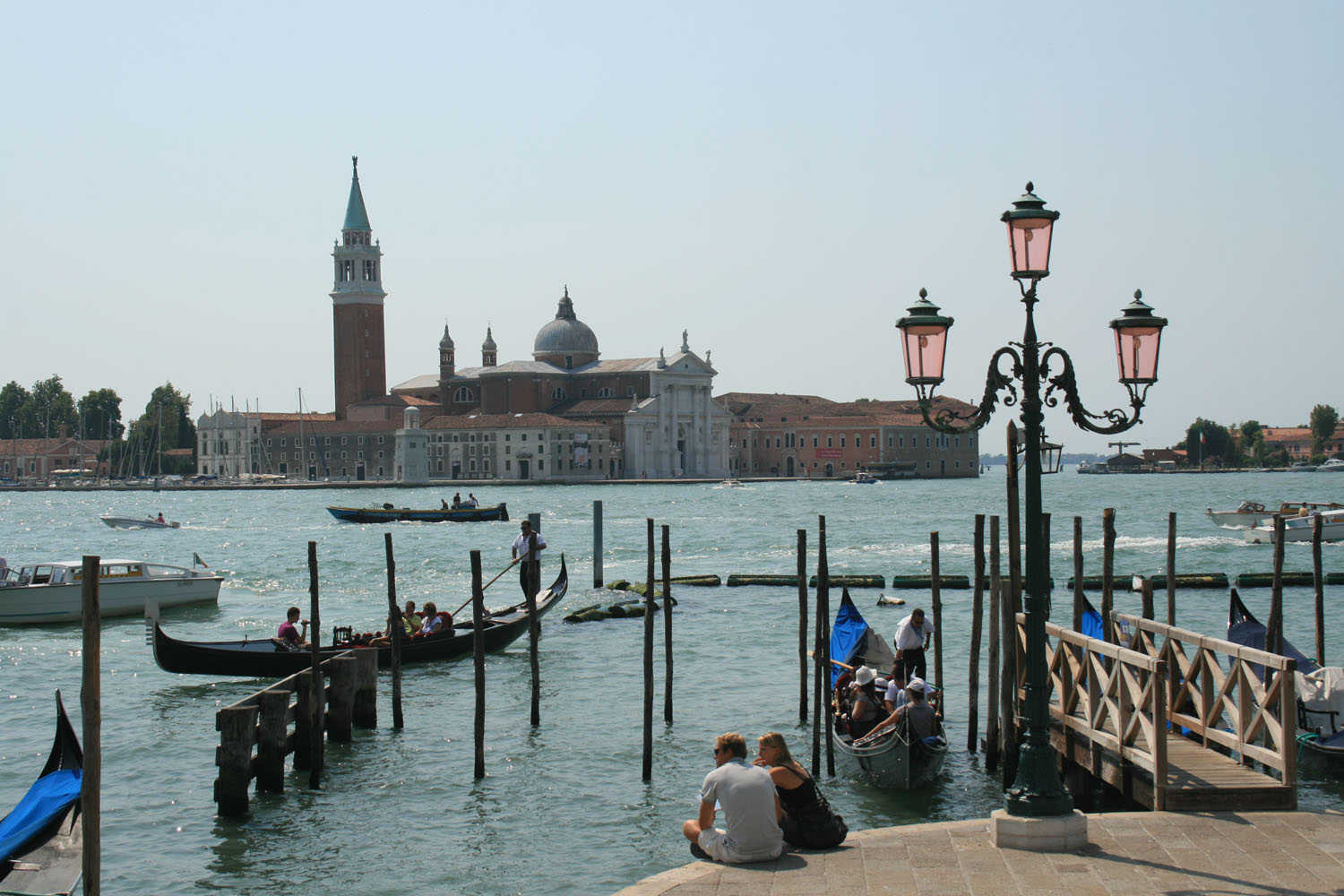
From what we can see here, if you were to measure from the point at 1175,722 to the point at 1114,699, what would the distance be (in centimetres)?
42

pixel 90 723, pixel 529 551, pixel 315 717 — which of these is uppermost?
pixel 529 551

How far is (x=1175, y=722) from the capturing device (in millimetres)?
7816

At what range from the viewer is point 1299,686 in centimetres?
920

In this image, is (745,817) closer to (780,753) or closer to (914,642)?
(780,753)

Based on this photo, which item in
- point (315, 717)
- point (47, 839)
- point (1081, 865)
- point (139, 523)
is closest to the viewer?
point (1081, 865)

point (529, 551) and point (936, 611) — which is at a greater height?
point (529, 551)

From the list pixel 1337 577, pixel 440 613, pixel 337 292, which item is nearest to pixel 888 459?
pixel 337 292

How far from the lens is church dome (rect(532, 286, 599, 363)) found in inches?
3504

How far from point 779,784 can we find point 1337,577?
18914 mm

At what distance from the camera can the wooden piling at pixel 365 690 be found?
11250 millimetres

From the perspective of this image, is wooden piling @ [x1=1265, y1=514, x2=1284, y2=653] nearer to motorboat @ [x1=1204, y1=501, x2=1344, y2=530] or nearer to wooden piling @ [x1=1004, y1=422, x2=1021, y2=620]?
wooden piling @ [x1=1004, y1=422, x2=1021, y2=620]

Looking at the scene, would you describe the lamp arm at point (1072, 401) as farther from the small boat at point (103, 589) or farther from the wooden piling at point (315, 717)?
the small boat at point (103, 589)

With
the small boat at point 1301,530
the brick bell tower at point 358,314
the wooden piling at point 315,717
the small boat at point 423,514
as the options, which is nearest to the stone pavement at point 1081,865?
the wooden piling at point 315,717

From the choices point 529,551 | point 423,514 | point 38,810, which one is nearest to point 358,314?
point 423,514
